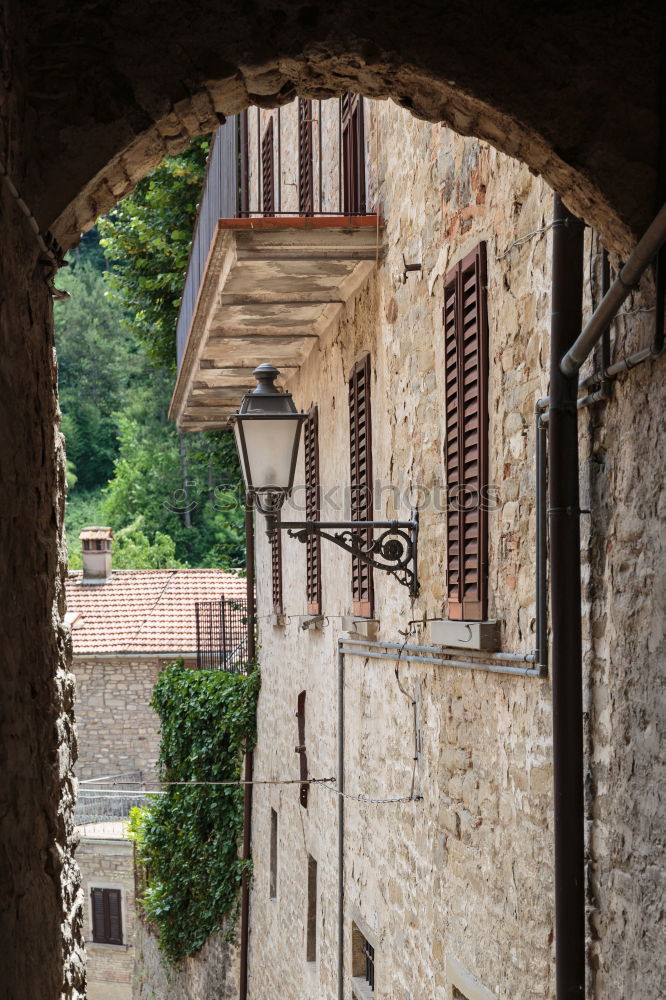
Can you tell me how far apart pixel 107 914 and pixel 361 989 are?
58.7 ft

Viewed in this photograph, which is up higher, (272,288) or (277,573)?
(272,288)

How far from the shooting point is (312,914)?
412 inches

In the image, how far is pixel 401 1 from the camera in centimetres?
373

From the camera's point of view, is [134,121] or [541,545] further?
[541,545]

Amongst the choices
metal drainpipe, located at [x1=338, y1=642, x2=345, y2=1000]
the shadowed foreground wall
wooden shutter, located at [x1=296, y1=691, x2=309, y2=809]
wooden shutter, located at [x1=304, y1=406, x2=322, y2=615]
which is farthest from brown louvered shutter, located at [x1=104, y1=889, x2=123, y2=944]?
the shadowed foreground wall

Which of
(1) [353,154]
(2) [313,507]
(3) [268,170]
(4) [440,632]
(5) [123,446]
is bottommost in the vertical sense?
(4) [440,632]

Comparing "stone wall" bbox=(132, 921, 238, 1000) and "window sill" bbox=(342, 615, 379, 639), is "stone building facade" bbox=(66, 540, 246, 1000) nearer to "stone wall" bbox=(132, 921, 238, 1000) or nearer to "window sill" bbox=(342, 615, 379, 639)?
"stone wall" bbox=(132, 921, 238, 1000)

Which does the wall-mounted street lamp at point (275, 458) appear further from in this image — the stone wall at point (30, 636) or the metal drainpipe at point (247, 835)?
the metal drainpipe at point (247, 835)

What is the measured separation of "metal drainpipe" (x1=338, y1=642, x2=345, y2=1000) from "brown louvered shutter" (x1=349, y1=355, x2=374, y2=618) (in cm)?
63

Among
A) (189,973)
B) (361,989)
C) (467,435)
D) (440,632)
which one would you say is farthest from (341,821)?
(189,973)

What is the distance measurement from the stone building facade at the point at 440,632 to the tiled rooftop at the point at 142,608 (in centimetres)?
1409

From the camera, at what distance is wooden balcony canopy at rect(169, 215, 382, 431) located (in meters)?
7.63

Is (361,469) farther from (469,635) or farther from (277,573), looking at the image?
(277,573)

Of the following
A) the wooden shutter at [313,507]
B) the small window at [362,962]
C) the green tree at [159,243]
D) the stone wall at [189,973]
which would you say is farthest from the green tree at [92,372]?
the small window at [362,962]
